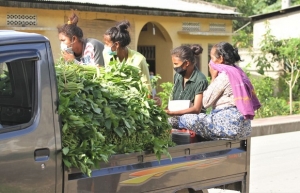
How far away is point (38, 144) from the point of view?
3.40 meters

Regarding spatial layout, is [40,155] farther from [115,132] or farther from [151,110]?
[151,110]

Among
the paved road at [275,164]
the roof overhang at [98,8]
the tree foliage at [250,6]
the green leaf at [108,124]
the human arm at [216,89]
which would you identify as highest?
the tree foliage at [250,6]

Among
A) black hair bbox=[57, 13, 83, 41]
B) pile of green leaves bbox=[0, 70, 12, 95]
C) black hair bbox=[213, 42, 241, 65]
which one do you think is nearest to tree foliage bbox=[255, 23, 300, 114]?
black hair bbox=[213, 42, 241, 65]

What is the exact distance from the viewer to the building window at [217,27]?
16.8 meters

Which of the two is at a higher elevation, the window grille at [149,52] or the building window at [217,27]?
the building window at [217,27]

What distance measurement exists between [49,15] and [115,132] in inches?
358

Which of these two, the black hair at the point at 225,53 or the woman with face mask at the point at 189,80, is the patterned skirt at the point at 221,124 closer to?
the woman with face mask at the point at 189,80

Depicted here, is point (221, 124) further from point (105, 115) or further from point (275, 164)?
point (275, 164)

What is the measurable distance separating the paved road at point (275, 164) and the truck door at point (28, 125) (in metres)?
2.86

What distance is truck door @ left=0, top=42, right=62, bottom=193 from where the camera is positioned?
3.28 m

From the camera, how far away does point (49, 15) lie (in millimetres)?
12422

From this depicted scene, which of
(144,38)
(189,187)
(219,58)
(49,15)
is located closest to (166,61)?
(144,38)

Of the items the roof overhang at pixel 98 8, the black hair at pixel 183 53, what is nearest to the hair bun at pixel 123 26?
the black hair at pixel 183 53

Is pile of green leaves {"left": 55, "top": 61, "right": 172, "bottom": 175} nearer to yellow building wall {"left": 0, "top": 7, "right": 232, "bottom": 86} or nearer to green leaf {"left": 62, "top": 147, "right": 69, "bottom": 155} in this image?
green leaf {"left": 62, "top": 147, "right": 69, "bottom": 155}
